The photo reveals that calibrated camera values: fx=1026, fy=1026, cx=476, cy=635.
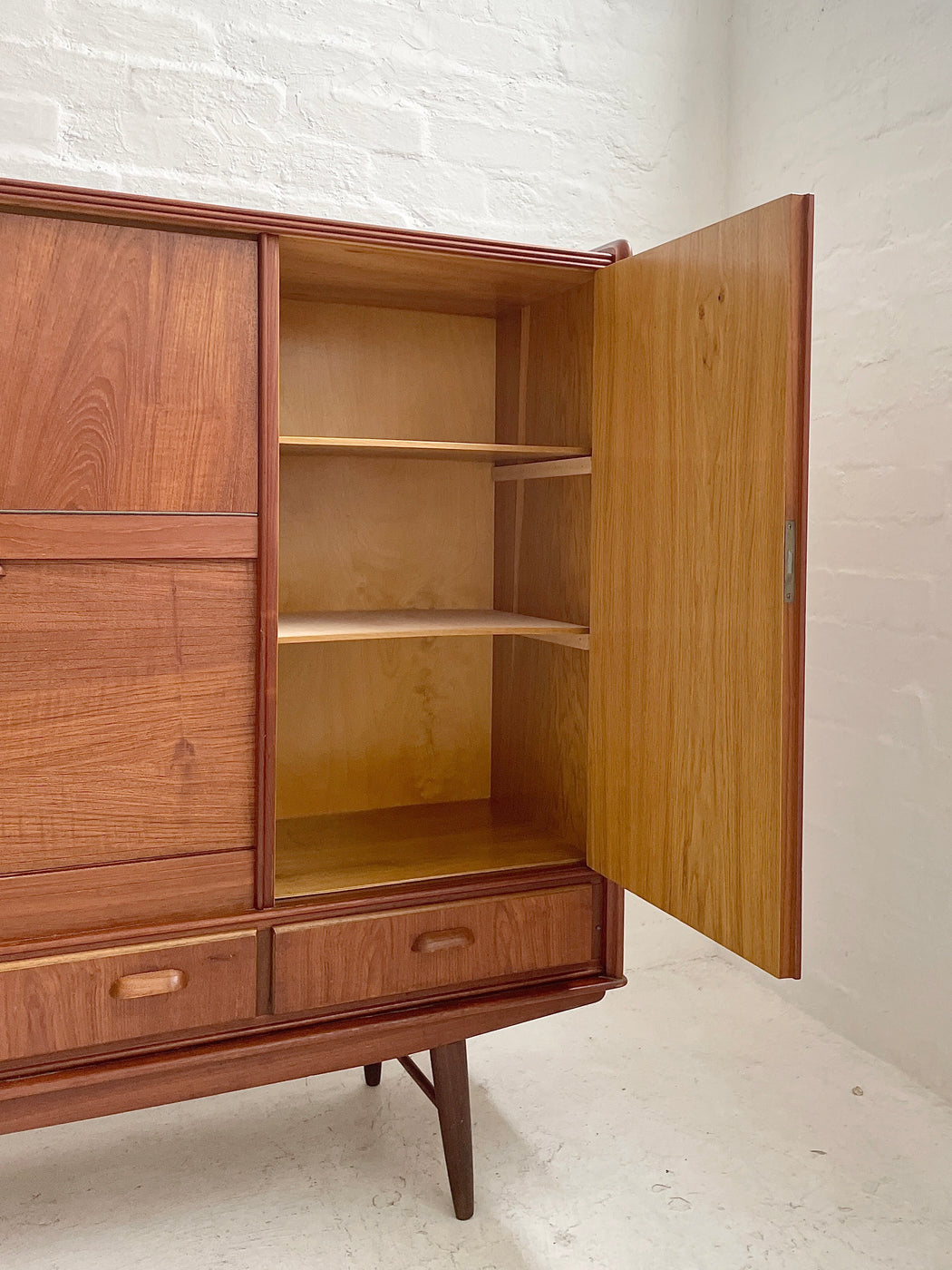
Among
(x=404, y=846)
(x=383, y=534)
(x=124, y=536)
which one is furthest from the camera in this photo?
(x=383, y=534)

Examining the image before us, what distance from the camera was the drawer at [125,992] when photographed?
4.56 ft

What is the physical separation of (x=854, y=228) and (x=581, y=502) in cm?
100

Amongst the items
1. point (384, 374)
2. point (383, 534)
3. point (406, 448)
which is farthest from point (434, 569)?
point (406, 448)

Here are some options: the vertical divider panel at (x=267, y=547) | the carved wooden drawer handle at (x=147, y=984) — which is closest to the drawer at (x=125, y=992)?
the carved wooden drawer handle at (x=147, y=984)

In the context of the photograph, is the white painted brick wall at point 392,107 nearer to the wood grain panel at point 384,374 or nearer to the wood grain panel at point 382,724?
the wood grain panel at point 384,374

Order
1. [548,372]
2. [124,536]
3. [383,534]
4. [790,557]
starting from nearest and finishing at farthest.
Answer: [790,557] → [124,536] → [548,372] → [383,534]

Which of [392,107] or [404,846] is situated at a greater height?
[392,107]

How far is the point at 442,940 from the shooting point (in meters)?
1.63

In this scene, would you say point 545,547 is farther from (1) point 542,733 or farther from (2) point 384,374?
(2) point 384,374

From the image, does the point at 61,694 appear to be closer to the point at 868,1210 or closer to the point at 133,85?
the point at 133,85

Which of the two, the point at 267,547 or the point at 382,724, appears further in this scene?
the point at 382,724

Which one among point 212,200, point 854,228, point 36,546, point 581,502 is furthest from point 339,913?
point 854,228

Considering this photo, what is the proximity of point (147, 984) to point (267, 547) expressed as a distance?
0.64 meters

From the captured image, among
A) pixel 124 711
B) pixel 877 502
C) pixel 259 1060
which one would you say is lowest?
pixel 259 1060
